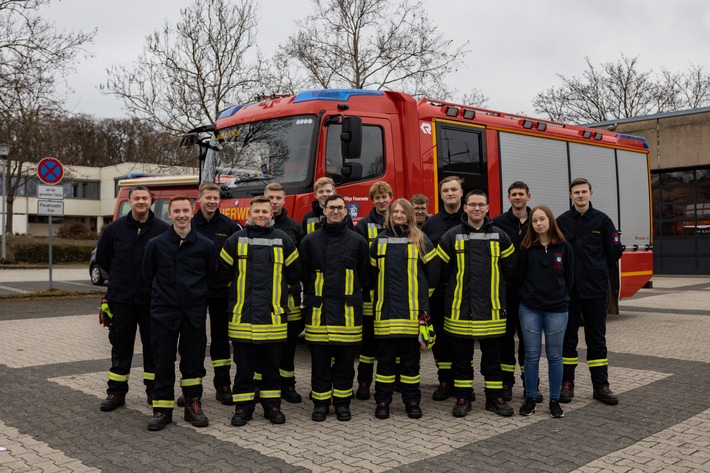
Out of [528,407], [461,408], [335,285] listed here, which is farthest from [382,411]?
[528,407]

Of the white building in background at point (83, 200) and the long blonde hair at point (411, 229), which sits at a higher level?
the white building in background at point (83, 200)

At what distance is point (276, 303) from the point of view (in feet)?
17.5

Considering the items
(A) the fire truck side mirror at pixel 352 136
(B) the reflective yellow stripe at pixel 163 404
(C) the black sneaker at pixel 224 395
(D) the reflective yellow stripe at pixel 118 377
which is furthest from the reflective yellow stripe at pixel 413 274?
(A) the fire truck side mirror at pixel 352 136

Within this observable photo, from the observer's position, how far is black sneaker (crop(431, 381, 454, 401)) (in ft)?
20.0

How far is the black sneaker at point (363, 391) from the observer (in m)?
6.16

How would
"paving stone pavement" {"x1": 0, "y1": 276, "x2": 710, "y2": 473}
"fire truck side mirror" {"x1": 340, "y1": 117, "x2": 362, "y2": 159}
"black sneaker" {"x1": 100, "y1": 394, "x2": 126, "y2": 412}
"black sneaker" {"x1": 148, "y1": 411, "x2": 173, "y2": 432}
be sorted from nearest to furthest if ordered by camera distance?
"paving stone pavement" {"x1": 0, "y1": 276, "x2": 710, "y2": 473}
"black sneaker" {"x1": 148, "y1": 411, "x2": 173, "y2": 432}
"black sneaker" {"x1": 100, "y1": 394, "x2": 126, "y2": 412}
"fire truck side mirror" {"x1": 340, "y1": 117, "x2": 362, "y2": 159}

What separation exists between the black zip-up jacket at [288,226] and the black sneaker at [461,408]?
196cm

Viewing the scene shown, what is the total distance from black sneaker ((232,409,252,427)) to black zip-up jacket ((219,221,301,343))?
55cm

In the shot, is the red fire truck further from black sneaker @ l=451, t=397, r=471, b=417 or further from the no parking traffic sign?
the no parking traffic sign

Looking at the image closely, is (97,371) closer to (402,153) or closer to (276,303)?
(276,303)

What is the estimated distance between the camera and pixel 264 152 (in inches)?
336

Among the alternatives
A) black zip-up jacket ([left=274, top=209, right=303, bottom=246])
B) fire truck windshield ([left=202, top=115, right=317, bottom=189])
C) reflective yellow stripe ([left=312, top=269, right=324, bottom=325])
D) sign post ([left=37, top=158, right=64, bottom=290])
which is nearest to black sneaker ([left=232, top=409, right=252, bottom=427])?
reflective yellow stripe ([left=312, top=269, right=324, bottom=325])

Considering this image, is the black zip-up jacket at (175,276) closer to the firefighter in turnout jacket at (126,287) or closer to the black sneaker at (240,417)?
the firefighter in turnout jacket at (126,287)

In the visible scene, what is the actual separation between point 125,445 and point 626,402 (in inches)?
161
